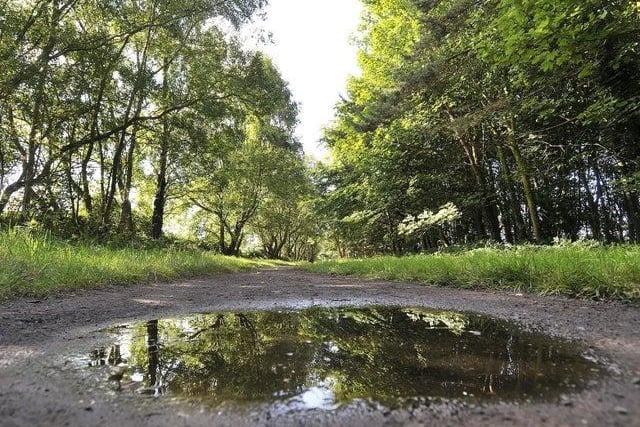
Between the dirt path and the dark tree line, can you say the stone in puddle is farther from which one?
the dark tree line

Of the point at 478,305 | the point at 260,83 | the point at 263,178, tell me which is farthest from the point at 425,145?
the point at 263,178

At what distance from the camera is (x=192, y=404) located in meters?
1.48

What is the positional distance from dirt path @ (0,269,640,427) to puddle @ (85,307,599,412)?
3.9 inches

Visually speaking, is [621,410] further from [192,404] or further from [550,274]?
[550,274]

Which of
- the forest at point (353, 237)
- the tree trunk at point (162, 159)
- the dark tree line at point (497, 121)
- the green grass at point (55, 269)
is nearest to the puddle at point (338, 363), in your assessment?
the forest at point (353, 237)

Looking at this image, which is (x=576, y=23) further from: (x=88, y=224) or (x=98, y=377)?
(x=88, y=224)

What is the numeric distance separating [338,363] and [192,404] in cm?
79

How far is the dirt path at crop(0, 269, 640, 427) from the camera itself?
1316 millimetres

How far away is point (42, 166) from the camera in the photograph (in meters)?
12.3

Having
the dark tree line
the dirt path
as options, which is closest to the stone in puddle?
the dirt path

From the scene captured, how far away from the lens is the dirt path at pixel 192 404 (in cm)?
132

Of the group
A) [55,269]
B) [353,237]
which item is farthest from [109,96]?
[353,237]

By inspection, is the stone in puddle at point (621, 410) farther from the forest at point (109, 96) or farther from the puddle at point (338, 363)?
the forest at point (109, 96)

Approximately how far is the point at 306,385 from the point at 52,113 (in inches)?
498
